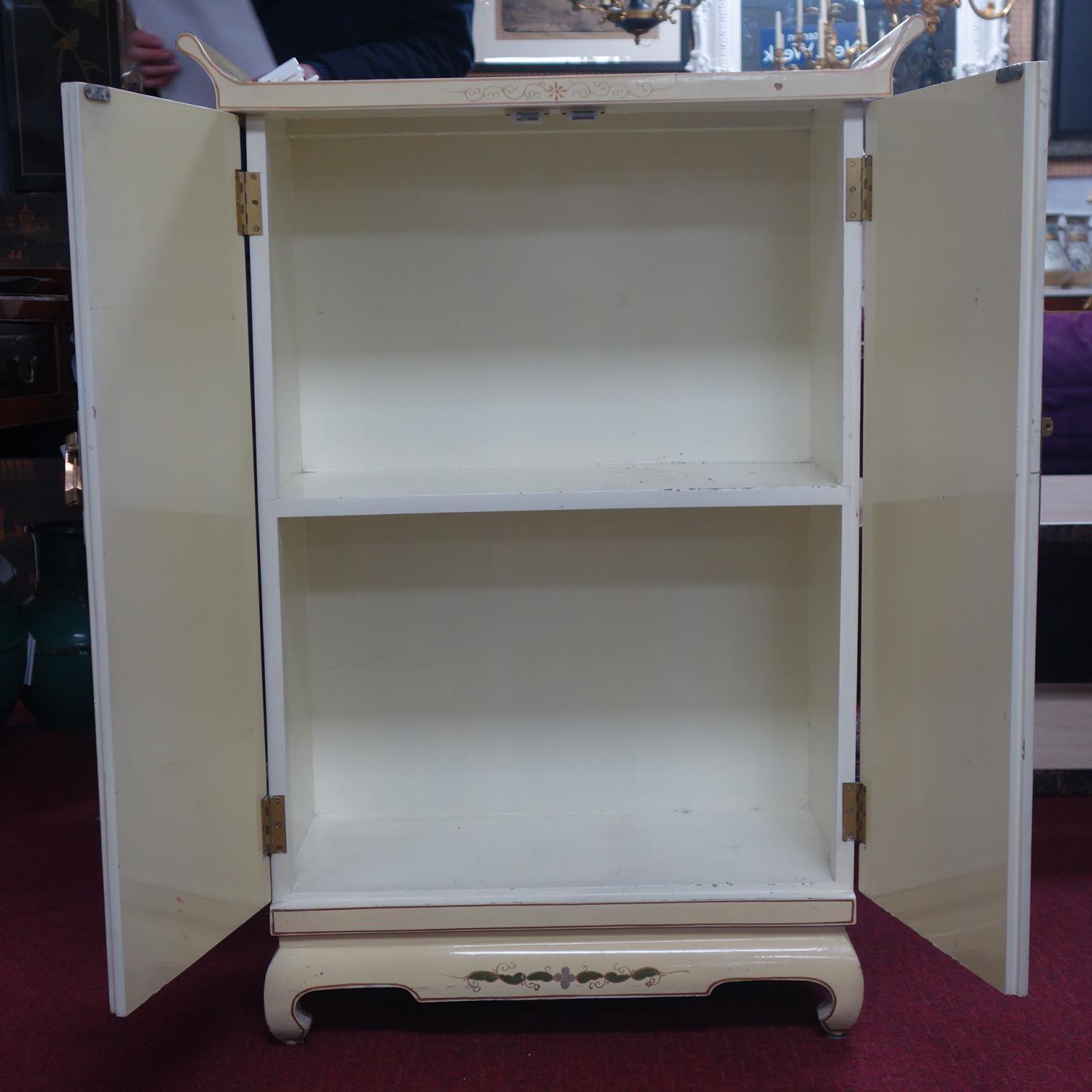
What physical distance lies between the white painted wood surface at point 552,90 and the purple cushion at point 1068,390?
1.04m

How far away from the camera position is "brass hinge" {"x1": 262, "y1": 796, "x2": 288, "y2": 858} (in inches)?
62.0

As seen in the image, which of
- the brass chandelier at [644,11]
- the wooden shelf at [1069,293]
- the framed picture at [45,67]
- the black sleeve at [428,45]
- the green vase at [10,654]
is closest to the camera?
the black sleeve at [428,45]

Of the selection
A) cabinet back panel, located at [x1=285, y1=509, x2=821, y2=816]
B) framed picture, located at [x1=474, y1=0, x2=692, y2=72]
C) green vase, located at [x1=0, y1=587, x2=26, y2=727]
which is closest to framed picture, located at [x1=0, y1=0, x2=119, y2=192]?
framed picture, located at [x1=474, y1=0, x2=692, y2=72]

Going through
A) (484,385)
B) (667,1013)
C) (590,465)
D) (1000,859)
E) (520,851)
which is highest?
(484,385)

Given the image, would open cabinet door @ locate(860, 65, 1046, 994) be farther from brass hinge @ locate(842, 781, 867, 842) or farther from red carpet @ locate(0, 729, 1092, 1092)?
red carpet @ locate(0, 729, 1092, 1092)

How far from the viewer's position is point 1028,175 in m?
1.20

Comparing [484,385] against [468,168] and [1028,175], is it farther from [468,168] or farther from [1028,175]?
[1028,175]

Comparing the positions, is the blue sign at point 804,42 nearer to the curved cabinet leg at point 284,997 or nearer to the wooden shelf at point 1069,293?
the wooden shelf at point 1069,293

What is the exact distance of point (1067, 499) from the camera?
87.4 inches

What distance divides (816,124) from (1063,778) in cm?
156

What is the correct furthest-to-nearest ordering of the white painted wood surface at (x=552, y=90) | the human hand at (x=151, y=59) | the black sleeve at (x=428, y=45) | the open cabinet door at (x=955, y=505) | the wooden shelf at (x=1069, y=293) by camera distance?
the wooden shelf at (x=1069, y=293) → the black sleeve at (x=428, y=45) → the human hand at (x=151, y=59) → the white painted wood surface at (x=552, y=90) → the open cabinet door at (x=955, y=505)

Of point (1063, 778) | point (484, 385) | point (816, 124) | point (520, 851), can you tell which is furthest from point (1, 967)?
point (1063, 778)

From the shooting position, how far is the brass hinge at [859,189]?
1.47 m

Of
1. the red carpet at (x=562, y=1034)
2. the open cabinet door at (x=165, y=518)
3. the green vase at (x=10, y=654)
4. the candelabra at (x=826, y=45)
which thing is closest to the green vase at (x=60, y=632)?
the green vase at (x=10, y=654)
